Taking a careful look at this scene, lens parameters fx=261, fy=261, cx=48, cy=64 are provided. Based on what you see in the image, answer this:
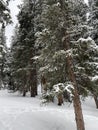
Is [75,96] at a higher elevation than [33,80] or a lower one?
lower

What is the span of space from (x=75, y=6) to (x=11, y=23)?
5.40m

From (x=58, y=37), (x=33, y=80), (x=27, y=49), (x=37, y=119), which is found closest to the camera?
(x=58, y=37)

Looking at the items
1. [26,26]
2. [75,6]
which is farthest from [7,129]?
[26,26]

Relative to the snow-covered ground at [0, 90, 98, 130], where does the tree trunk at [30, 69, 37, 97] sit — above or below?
above

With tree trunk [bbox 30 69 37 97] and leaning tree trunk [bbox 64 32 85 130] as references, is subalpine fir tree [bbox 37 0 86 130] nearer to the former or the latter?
leaning tree trunk [bbox 64 32 85 130]

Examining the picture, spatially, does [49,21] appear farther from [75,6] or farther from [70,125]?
[70,125]

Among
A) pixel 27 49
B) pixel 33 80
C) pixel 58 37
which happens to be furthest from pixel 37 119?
pixel 27 49

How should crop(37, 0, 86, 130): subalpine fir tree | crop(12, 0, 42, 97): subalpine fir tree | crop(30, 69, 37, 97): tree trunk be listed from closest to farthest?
1. crop(37, 0, 86, 130): subalpine fir tree
2. crop(12, 0, 42, 97): subalpine fir tree
3. crop(30, 69, 37, 97): tree trunk

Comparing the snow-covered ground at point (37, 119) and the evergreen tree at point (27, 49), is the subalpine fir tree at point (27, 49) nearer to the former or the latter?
the evergreen tree at point (27, 49)

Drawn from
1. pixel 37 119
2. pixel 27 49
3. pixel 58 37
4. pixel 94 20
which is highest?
pixel 94 20

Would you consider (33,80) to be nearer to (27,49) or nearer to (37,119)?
(27,49)

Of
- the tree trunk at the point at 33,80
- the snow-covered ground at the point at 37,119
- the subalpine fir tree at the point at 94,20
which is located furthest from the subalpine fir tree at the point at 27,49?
the snow-covered ground at the point at 37,119

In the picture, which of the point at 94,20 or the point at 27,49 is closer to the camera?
the point at 94,20

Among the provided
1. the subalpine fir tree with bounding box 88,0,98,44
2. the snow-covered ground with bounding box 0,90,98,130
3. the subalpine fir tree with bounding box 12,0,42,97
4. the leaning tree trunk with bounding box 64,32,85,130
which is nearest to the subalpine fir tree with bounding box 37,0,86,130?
the leaning tree trunk with bounding box 64,32,85,130
